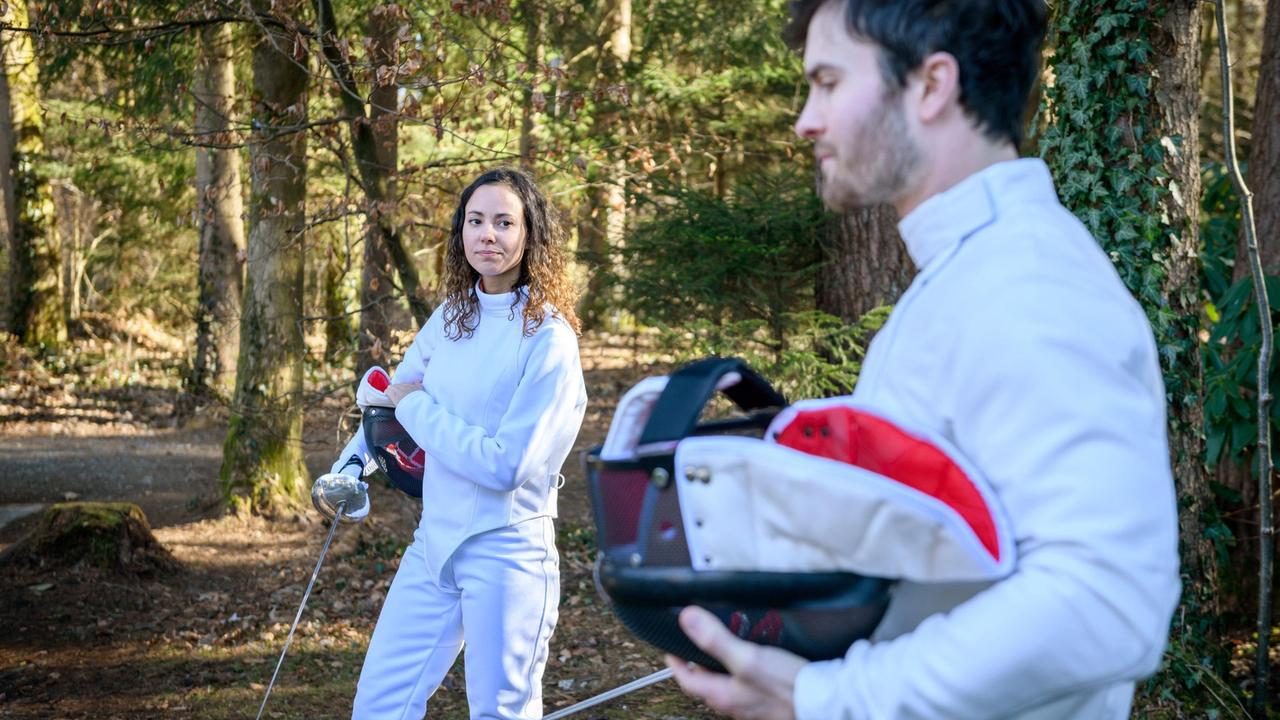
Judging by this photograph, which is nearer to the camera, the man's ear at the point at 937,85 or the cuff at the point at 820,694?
the cuff at the point at 820,694

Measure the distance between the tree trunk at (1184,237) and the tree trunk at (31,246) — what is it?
14.8 m

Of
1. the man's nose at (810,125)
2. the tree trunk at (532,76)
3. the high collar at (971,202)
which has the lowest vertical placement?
the high collar at (971,202)

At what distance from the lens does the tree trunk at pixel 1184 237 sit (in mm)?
4859

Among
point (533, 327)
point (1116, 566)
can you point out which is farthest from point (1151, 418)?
point (533, 327)

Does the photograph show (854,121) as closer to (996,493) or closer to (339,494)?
(996,493)

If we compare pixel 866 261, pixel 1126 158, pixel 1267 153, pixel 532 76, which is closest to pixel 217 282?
pixel 532 76

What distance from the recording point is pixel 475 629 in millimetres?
3209

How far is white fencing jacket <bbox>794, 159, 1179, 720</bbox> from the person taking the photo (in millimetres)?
1119

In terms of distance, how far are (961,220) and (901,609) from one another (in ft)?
1.50

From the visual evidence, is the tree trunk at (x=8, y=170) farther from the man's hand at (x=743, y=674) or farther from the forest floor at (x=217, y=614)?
the man's hand at (x=743, y=674)

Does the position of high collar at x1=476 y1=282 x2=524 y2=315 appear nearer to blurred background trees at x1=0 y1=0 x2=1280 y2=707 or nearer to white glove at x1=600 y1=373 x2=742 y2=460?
white glove at x1=600 y1=373 x2=742 y2=460

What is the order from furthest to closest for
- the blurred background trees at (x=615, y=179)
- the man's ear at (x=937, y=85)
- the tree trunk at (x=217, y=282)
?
the tree trunk at (x=217, y=282), the blurred background trees at (x=615, y=179), the man's ear at (x=937, y=85)

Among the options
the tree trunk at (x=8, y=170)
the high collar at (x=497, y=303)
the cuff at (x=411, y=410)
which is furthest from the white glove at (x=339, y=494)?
the tree trunk at (x=8, y=170)

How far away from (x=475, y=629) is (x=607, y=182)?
14.9 ft
